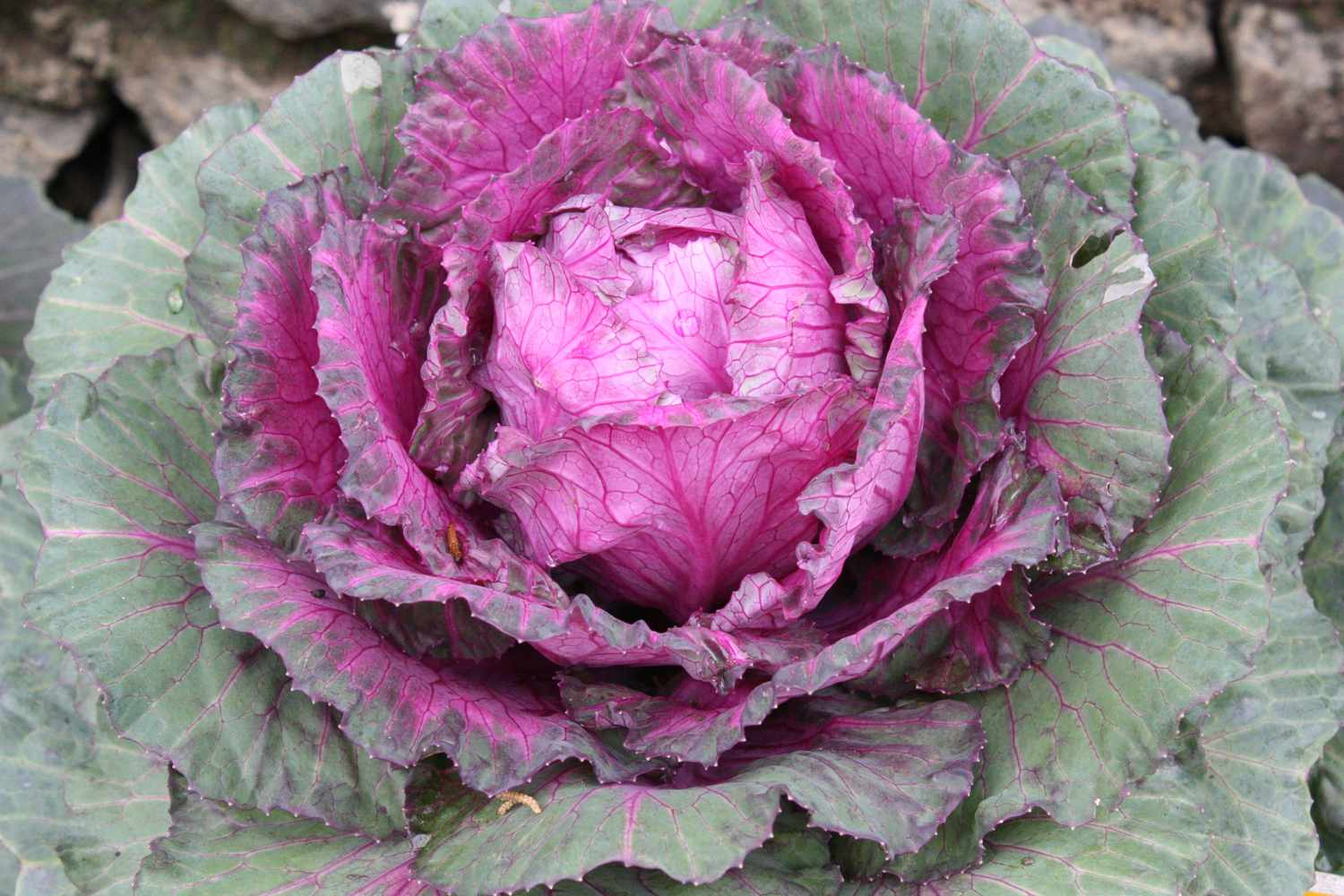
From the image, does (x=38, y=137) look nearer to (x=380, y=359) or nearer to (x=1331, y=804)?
(x=380, y=359)

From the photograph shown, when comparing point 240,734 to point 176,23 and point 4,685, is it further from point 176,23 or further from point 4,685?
point 176,23

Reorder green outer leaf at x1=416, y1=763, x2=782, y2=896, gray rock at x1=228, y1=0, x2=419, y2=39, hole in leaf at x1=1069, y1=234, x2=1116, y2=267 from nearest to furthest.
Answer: green outer leaf at x1=416, y1=763, x2=782, y2=896, hole in leaf at x1=1069, y1=234, x2=1116, y2=267, gray rock at x1=228, y1=0, x2=419, y2=39

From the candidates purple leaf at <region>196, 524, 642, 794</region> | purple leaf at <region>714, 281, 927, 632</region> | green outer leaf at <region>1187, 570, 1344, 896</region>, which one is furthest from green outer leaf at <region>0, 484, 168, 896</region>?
green outer leaf at <region>1187, 570, 1344, 896</region>

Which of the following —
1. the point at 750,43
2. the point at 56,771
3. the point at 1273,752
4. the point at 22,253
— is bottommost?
the point at 56,771

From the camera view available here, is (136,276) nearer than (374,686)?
No

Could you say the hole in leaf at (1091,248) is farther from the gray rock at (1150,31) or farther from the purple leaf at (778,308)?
the gray rock at (1150,31)

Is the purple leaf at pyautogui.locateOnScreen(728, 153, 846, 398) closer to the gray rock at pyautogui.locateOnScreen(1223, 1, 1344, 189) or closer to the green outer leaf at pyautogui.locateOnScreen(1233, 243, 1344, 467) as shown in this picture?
the green outer leaf at pyautogui.locateOnScreen(1233, 243, 1344, 467)

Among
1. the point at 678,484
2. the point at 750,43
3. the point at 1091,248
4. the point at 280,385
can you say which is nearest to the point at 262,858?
the point at 280,385

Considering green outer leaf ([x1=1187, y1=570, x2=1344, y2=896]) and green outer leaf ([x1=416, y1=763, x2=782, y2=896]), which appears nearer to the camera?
green outer leaf ([x1=416, y1=763, x2=782, y2=896])
